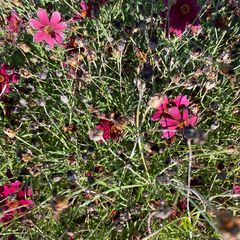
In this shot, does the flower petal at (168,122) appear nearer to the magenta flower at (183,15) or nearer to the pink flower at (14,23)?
the magenta flower at (183,15)

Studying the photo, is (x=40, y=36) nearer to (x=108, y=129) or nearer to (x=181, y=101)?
(x=108, y=129)

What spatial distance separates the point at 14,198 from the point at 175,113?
0.51 m

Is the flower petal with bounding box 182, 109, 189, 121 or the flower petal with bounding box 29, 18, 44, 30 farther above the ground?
the flower petal with bounding box 29, 18, 44, 30

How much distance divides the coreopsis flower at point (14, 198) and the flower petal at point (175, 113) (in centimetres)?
45

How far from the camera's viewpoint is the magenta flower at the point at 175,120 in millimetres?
1091

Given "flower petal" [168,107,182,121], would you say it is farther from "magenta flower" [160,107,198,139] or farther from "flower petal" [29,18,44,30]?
"flower petal" [29,18,44,30]

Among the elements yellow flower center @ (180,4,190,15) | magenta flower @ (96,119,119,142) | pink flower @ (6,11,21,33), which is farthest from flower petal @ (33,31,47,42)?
yellow flower center @ (180,4,190,15)

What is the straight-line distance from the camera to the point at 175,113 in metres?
1.09

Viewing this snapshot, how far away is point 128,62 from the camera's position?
1437 mm

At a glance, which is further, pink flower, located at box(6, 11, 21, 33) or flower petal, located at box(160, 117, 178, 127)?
pink flower, located at box(6, 11, 21, 33)

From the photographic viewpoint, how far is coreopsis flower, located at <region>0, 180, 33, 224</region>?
1218mm

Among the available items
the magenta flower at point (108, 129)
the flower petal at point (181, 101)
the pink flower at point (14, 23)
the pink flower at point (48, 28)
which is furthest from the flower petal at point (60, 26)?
the flower petal at point (181, 101)

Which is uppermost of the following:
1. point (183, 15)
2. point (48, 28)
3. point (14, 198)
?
point (48, 28)

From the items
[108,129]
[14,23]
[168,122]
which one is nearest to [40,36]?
[14,23]
